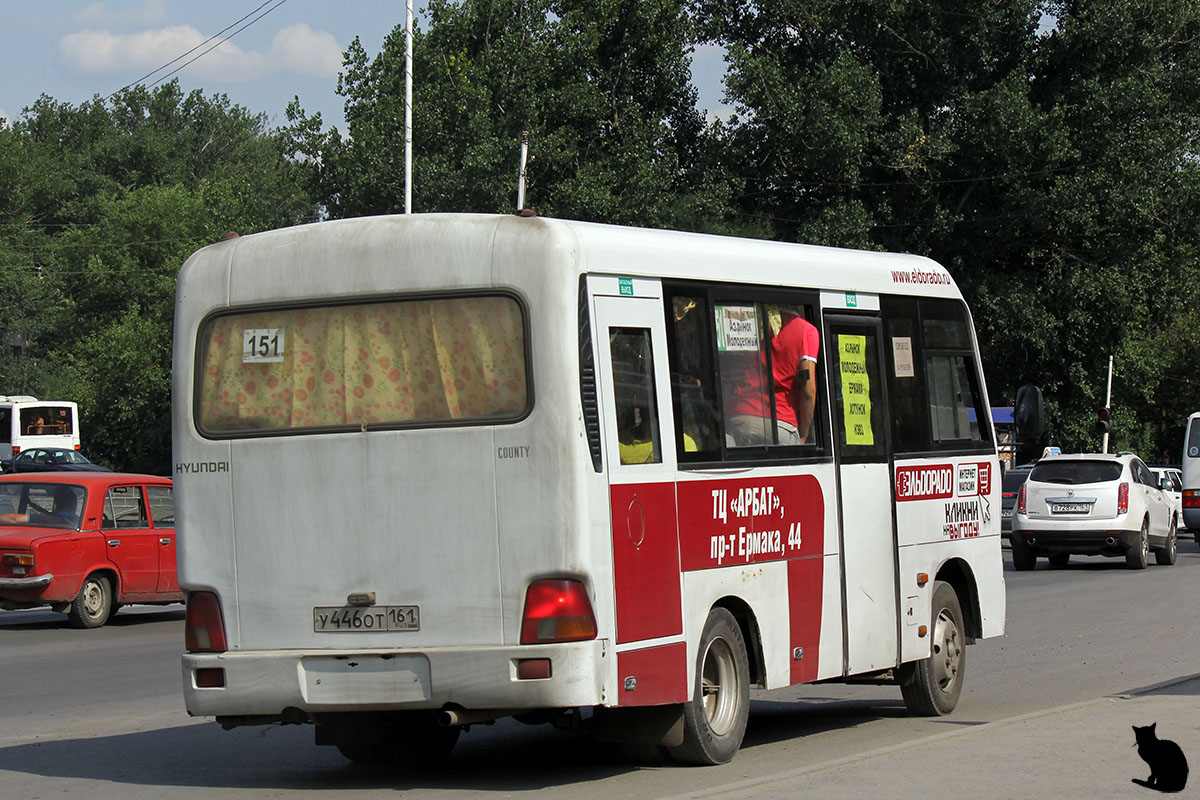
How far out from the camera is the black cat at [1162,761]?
730 centimetres

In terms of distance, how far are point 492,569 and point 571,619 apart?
0.45 metres

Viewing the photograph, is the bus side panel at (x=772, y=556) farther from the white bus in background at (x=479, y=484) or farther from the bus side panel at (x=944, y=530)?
the bus side panel at (x=944, y=530)

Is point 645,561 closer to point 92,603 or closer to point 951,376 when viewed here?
point 951,376

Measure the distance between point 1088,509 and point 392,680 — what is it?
2146 centimetres

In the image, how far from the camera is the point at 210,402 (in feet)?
28.4

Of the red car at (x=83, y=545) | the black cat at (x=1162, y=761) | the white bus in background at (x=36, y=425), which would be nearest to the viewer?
the black cat at (x=1162, y=761)

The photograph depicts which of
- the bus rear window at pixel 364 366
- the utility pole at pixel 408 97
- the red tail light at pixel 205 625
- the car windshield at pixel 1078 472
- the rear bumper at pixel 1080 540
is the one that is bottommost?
the rear bumper at pixel 1080 540

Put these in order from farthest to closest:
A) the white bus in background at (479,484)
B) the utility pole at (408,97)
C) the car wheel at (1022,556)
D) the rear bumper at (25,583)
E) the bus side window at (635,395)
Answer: the utility pole at (408,97) < the car wheel at (1022,556) < the rear bumper at (25,583) < the bus side window at (635,395) < the white bus in background at (479,484)

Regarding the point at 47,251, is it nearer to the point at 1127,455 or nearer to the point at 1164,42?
the point at 1164,42

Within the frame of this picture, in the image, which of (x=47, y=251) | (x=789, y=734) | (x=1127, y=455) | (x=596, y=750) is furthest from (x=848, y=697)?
(x=47, y=251)

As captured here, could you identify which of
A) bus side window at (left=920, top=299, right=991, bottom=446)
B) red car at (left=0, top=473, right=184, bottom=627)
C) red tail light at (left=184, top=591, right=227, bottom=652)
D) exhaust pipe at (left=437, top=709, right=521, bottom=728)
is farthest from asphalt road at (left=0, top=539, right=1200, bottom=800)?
bus side window at (left=920, top=299, right=991, bottom=446)

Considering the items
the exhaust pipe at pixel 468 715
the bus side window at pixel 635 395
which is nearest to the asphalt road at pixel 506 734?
the exhaust pipe at pixel 468 715

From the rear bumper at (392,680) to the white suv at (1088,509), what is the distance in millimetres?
21069

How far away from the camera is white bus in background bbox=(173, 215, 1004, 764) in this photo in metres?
7.88
